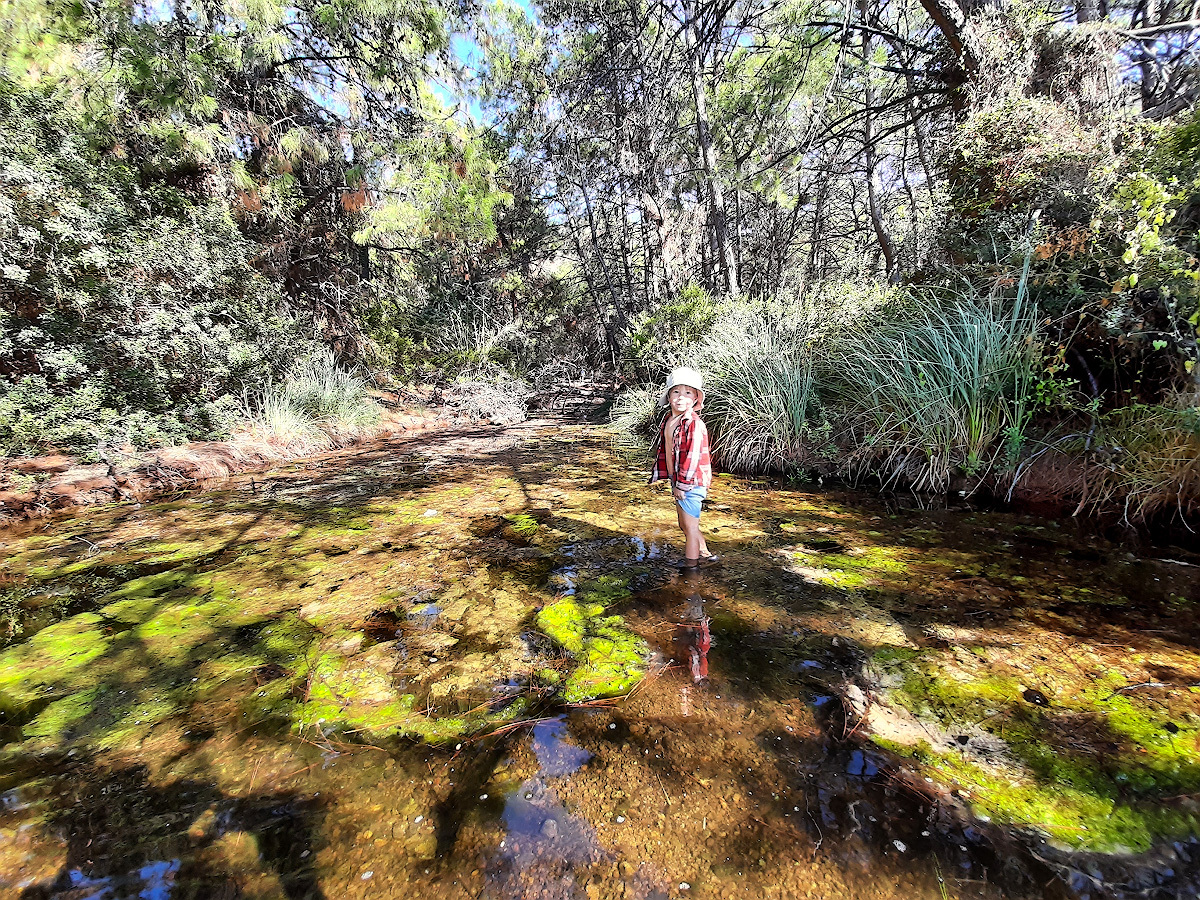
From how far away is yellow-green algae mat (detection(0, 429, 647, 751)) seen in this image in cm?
183

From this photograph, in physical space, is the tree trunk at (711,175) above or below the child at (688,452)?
above

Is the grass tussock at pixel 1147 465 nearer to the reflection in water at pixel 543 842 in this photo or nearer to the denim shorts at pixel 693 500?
the denim shorts at pixel 693 500

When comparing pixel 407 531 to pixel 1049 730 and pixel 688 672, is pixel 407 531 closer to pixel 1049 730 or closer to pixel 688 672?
pixel 688 672

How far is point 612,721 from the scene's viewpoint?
5.60 feet

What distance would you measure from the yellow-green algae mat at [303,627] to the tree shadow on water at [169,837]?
9.8 inches

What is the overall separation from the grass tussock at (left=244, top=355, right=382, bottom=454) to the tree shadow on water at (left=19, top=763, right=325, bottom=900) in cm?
602

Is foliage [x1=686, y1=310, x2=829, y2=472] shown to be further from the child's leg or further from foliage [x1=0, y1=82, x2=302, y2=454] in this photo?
foliage [x1=0, y1=82, x2=302, y2=454]

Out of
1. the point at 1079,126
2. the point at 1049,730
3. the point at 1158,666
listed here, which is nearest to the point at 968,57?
the point at 1079,126

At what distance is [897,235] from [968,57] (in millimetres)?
10629

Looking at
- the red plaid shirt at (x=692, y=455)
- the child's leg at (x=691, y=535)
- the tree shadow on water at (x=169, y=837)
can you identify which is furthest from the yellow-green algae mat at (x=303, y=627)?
the red plaid shirt at (x=692, y=455)

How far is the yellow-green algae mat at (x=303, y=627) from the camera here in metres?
1.83

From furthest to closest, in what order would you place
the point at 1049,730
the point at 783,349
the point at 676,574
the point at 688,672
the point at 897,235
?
the point at 897,235, the point at 783,349, the point at 676,574, the point at 688,672, the point at 1049,730

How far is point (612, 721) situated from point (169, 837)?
4.18ft

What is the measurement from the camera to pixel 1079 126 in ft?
11.9
